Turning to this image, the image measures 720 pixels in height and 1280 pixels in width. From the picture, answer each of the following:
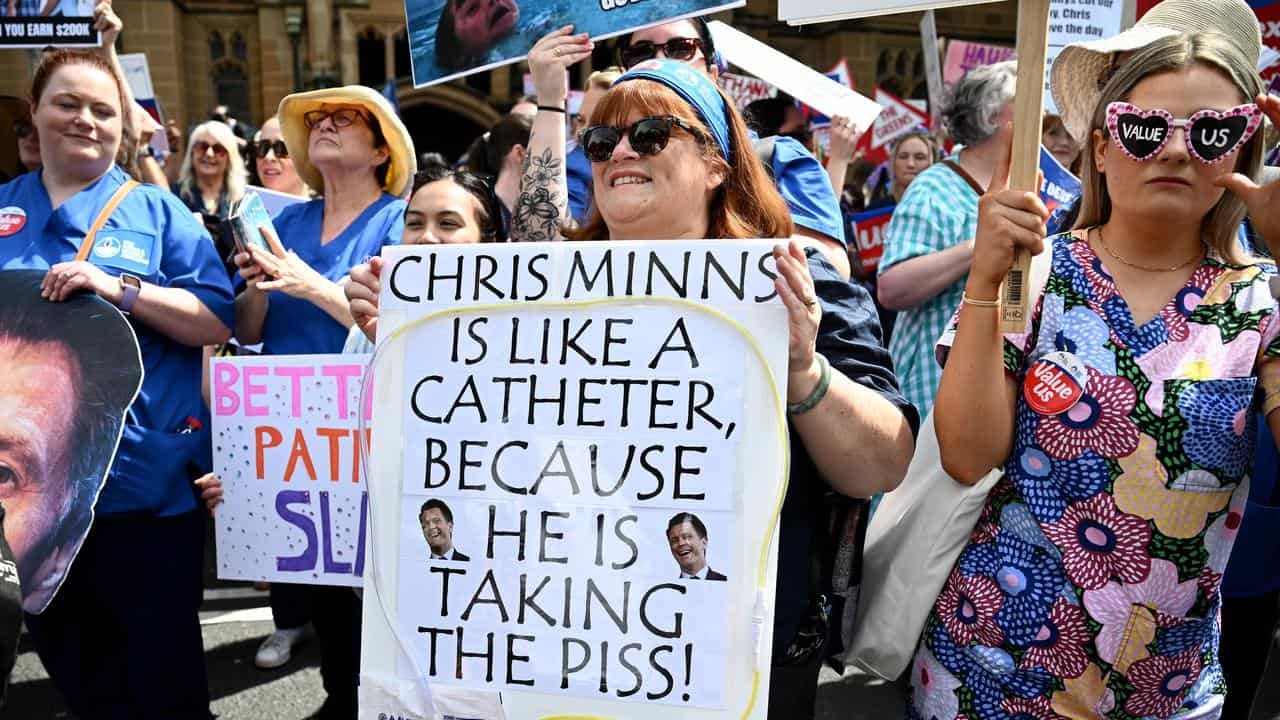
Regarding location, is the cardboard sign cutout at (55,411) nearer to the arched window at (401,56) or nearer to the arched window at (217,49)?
the arched window at (401,56)

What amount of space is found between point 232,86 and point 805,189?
22.6 meters

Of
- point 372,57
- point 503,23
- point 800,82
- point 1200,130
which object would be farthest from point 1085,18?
point 372,57

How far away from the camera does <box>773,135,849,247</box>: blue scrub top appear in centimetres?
255

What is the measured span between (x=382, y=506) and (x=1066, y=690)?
1122 mm

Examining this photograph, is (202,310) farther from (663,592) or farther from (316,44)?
(316,44)

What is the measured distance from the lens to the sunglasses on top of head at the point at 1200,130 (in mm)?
1474

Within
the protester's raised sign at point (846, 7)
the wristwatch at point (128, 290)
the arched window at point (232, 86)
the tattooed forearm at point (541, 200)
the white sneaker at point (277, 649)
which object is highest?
the arched window at point (232, 86)

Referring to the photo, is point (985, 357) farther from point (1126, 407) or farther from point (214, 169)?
point (214, 169)

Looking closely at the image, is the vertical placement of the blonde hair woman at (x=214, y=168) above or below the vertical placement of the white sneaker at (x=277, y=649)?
above

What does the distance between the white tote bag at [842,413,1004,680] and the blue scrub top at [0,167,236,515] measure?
1770 mm

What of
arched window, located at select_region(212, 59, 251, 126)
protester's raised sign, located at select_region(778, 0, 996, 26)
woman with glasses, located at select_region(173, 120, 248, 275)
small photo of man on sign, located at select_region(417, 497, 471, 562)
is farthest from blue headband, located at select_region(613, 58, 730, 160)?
arched window, located at select_region(212, 59, 251, 126)

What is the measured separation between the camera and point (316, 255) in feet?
10.2

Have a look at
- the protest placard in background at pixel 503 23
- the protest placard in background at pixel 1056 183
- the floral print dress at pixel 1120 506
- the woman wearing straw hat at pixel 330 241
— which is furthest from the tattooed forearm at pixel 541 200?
the protest placard in background at pixel 1056 183

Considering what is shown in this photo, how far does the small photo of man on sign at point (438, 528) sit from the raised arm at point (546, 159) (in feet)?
3.10
